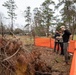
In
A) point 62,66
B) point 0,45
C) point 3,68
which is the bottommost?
point 62,66

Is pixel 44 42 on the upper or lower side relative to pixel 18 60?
lower

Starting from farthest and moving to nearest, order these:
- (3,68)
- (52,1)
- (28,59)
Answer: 1. (52,1)
2. (28,59)
3. (3,68)

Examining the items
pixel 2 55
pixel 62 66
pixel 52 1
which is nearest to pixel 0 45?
pixel 2 55

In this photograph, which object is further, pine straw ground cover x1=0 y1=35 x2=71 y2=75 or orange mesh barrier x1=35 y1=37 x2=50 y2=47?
orange mesh barrier x1=35 y1=37 x2=50 y2=47

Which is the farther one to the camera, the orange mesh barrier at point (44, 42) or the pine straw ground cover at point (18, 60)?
the orange mesh barrier at point (44, 42)

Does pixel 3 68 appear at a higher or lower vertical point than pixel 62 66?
higher

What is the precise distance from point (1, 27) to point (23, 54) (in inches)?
56.6

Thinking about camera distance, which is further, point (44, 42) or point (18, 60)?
point (44, 42)

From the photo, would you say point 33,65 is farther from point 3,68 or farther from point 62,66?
point 62,66

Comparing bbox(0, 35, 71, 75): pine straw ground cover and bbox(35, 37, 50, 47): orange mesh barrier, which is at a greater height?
bbox(0, 35, 71, 75): pine straw ground cover

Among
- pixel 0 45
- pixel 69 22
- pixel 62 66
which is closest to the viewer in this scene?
pixel 0 45

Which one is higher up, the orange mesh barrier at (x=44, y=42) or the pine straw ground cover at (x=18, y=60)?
the pine straw ground cover at (x=18, y=60)

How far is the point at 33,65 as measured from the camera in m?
8.69

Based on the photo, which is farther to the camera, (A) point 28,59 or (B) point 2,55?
(A) point 28,59
